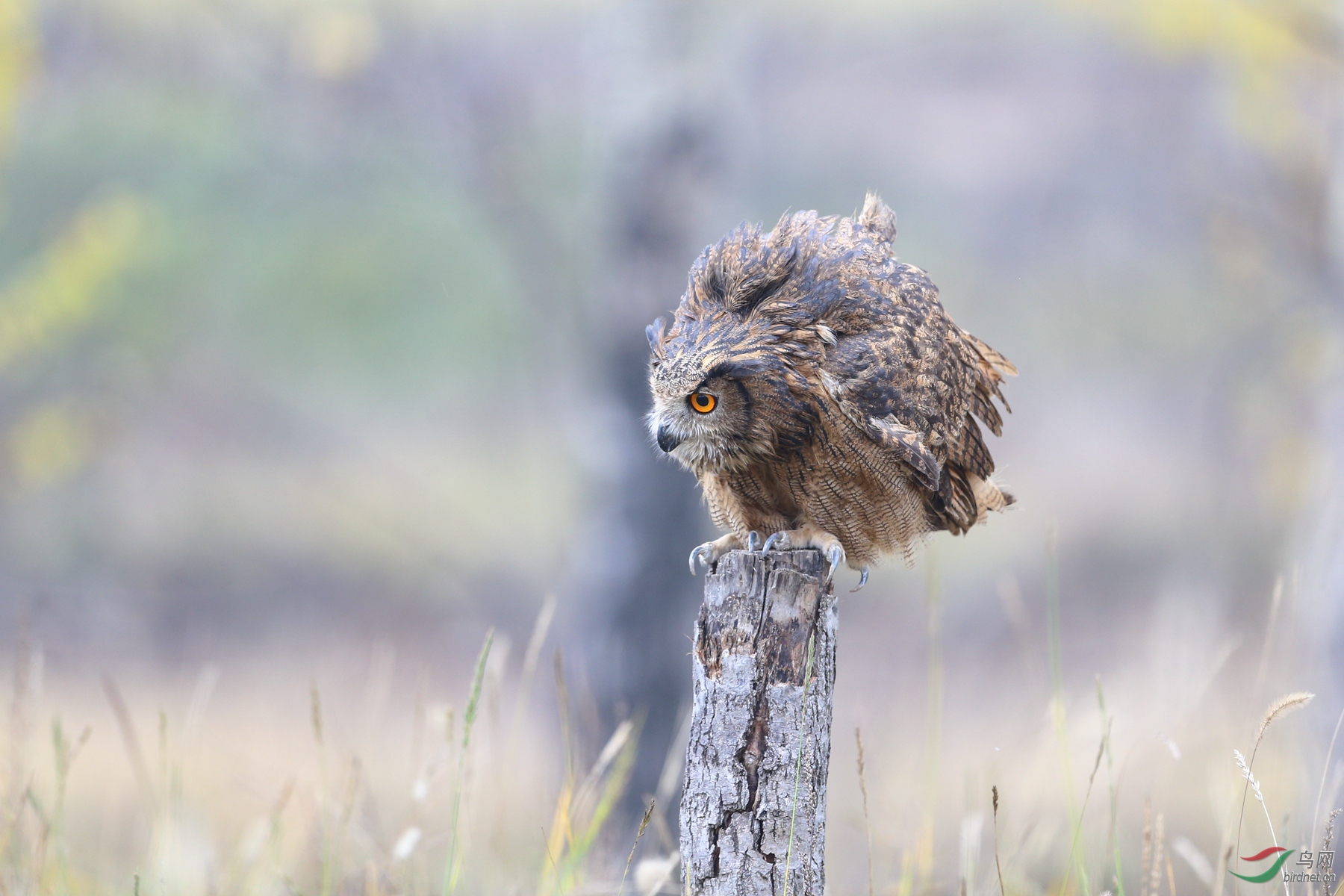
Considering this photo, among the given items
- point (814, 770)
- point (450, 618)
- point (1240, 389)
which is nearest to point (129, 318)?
point (450, 618)

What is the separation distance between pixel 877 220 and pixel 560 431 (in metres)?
10.7

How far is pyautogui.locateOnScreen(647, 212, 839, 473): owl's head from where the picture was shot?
2416 millimetres

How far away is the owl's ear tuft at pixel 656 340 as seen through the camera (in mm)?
2516

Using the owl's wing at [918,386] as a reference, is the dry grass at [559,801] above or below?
below

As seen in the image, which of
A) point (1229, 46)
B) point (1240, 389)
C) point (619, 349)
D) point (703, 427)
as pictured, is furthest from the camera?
point (1240, 389)

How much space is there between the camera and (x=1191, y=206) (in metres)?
8.85

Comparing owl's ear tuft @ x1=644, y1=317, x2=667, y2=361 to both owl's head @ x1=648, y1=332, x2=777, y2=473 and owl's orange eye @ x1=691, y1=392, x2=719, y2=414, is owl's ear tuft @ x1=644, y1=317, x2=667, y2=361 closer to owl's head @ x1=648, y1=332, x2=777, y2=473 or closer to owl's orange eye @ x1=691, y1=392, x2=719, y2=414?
owl's head @ x1=648, y1=332, x2=777, y2=473

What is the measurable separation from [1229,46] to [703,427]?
20.0 ft

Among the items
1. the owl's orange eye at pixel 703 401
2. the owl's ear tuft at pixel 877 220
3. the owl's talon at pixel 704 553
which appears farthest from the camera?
the owl's ear tuft at pixel 877 220

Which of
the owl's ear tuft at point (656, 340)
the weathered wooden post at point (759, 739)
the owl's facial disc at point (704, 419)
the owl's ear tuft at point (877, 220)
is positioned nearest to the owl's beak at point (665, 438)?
the owl's facial disc at point (704, 419)

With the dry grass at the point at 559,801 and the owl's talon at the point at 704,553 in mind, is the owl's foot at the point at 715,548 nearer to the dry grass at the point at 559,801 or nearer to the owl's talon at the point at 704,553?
the owl's talon at the point at 704,553

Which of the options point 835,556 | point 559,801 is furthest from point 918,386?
point 559,801

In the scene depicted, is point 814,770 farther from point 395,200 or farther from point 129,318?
point 395,200

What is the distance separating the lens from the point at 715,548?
2.98 meters
